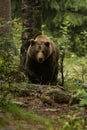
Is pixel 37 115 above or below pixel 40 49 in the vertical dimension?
below

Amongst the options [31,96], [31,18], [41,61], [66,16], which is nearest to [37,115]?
[31,96]

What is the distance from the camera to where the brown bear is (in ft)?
32.8

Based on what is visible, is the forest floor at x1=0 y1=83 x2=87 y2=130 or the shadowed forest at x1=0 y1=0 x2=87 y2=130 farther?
the shadowed forest at x1=0 y1=0 x2=87 y2=130

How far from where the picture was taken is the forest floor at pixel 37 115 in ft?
14.9

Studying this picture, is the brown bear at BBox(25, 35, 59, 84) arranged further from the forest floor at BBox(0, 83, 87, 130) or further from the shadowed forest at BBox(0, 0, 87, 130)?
the forest floor at BBox(0, 83, 87, 130)

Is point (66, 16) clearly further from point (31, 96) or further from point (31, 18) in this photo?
point (31, 96)

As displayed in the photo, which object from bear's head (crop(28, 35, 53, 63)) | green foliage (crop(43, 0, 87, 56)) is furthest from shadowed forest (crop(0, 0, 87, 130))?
green foliage (crop(43, 0, 87, 56))

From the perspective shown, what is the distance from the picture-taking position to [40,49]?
10.2m

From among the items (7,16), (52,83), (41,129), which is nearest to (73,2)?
(7,16)

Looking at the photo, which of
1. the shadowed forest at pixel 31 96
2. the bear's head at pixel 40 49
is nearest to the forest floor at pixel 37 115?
the shadowed forest at pixel 31 96

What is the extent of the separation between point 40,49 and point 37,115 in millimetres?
4079

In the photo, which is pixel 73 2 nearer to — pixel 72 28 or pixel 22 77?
pixel 72 28

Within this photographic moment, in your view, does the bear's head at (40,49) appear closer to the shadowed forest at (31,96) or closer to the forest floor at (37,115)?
the shadowed forest at (31,96)

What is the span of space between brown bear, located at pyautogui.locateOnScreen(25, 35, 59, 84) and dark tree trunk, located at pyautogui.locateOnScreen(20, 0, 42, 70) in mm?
179
